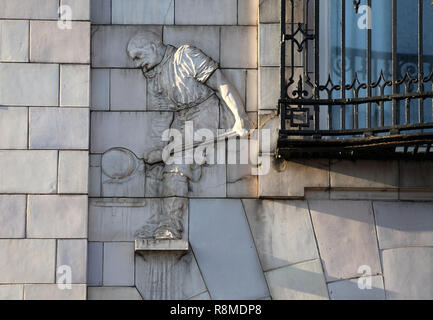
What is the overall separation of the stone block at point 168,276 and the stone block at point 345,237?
4.15 ft

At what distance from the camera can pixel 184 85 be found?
41.2 ft

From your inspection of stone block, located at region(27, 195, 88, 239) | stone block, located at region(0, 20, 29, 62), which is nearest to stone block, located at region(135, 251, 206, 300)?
stone block, located at region(27, 195, 88, 239)

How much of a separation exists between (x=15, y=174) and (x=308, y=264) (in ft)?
9.89

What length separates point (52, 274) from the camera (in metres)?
12.0

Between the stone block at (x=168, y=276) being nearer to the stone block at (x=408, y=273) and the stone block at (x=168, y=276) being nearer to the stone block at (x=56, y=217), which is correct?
the stone block at (x=56, y=217)

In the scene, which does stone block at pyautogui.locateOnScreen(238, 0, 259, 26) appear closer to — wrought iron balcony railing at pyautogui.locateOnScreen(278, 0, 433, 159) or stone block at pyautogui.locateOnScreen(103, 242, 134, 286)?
wrought iron balcony railing at pyautogui.locateOnScreen(278, 0, 433, 159)

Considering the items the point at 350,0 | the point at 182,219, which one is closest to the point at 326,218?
the point at 182,219

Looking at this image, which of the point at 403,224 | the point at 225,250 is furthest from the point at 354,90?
the point at 225,250

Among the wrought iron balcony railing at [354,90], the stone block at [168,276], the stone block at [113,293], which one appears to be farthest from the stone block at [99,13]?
the stone block at [113,293]

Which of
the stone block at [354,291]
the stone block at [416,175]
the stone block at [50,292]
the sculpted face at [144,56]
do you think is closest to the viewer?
the stone block at [50,292]

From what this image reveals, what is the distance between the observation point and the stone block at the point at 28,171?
40.1ft

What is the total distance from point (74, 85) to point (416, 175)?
11.6 feet

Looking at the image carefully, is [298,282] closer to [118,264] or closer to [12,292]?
A: [118,264]

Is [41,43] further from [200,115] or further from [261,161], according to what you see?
[261,161]
